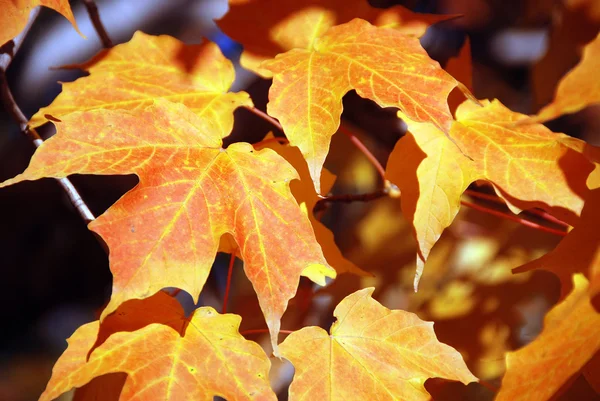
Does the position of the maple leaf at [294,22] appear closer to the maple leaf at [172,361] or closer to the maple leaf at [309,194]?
the maple leaf at [309,194]

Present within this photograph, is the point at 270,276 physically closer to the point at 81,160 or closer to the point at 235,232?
the point at 235,232

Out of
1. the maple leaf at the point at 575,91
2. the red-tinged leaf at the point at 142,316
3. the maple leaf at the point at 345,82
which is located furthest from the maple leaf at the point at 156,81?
the maple leaf at the point at 575,91

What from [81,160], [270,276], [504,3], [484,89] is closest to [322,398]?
[270,276]

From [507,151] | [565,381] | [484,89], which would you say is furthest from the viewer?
[484,89]

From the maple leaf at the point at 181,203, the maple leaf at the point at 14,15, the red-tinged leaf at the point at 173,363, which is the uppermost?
the maple leaf at the point at 14,15

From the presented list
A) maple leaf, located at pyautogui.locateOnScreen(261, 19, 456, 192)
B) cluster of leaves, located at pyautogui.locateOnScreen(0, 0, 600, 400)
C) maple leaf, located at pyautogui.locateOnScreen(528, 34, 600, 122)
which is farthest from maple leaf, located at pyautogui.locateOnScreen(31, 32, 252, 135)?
maple leaf, located at pyautogui.locateOnScreen(528, 34, 600, 122)

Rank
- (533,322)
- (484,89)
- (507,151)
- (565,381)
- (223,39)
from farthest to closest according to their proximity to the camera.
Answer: (484,89)
(223,39)
(533,322)
(507,151)
(565,381)

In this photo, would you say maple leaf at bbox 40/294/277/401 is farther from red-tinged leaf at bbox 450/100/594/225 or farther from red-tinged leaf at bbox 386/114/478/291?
red-tinged leaf at bbox 450/100/594/225
